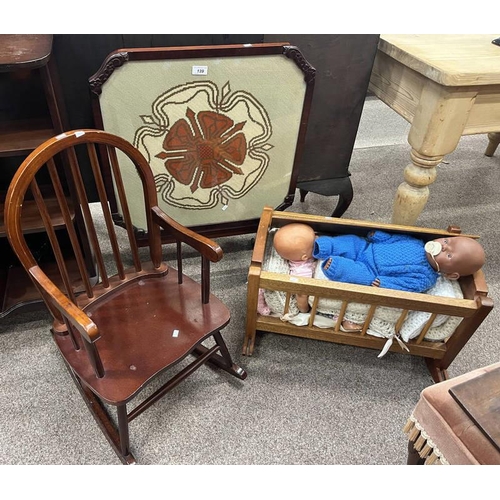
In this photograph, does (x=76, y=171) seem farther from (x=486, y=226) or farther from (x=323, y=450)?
(x=486, y=226)

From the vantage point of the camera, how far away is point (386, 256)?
137cm

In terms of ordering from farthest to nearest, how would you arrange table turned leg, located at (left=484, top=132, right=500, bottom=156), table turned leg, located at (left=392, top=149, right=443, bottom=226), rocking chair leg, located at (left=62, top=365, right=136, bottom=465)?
table turned leg, located at (left=484, top=132, right=500, bottom=156), table turned leg, located at (left=392, top=149, right=443, bottom=226), rocking chair leg, located at (left=62, top=365, right=136, bottom=465)

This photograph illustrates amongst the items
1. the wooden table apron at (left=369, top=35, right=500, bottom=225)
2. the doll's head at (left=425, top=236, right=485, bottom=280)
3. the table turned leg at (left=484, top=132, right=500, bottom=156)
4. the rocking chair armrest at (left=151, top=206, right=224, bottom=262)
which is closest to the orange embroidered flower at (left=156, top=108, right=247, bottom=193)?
the rocking chair armrest at (left=151, top=206, right=224, bottom=262)

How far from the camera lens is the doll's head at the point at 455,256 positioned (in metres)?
1.28

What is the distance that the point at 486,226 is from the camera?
2150 millimetres

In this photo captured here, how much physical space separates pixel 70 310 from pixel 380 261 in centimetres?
95

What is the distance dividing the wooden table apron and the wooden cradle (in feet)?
0.72

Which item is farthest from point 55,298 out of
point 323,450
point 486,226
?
point 486,226

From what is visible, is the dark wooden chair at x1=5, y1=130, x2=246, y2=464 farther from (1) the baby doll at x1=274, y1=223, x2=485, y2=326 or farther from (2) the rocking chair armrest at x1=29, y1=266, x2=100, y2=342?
(1) the baby doll at x1=274, y1=223, x2=485, y2=326

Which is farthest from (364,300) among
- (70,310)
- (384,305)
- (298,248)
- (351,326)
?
(70,310)

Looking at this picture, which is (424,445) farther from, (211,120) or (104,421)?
(211,120)

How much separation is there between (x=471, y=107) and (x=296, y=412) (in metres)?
1.10

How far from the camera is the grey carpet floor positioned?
1233mm

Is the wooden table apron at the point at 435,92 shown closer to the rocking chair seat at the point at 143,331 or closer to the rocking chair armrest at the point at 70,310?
the rocking chair seat at the point at 143,331
